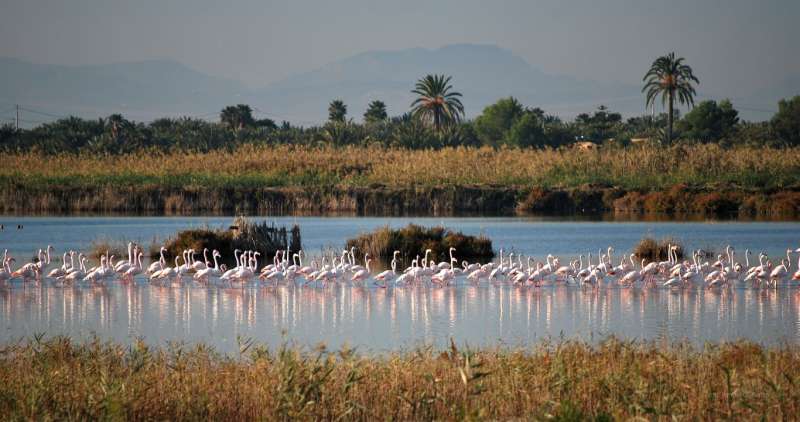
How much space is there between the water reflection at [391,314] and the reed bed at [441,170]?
26.1 metres

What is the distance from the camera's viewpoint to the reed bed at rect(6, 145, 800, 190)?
155ft

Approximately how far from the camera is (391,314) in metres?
18.2

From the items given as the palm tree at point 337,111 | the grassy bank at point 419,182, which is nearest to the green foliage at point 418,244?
the grassy bank at point 419,182

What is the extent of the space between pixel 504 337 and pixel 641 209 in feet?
97.0

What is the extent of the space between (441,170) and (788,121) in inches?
1892

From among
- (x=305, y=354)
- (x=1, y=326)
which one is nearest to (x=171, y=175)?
(x=1, y=326)

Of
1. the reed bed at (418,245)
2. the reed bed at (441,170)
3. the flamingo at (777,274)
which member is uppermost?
the reed bed at (441,170)

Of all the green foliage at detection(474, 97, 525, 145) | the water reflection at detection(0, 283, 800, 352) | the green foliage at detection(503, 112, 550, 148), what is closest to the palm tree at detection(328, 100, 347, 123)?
the green foliage at detection(474, 97, 525, 145)

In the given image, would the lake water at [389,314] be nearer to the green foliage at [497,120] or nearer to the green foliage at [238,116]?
the green foliage at [238,116]

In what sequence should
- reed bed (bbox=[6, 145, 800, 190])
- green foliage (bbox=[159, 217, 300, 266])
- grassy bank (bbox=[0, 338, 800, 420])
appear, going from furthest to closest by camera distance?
1. reed bed (bbox=[6, 145, 800, 190])
2. green foliage (bbox=[159, 217, 300, 266])
3. grassy bank (bbox=[0, 338, 800, 420])

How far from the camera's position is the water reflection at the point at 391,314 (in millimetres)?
15891

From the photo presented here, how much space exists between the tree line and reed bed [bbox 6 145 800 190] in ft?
48.6

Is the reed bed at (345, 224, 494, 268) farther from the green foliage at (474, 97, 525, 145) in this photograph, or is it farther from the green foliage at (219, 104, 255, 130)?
the green foliage at (474, 97, 525, 145)

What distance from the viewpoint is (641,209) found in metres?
44.2
